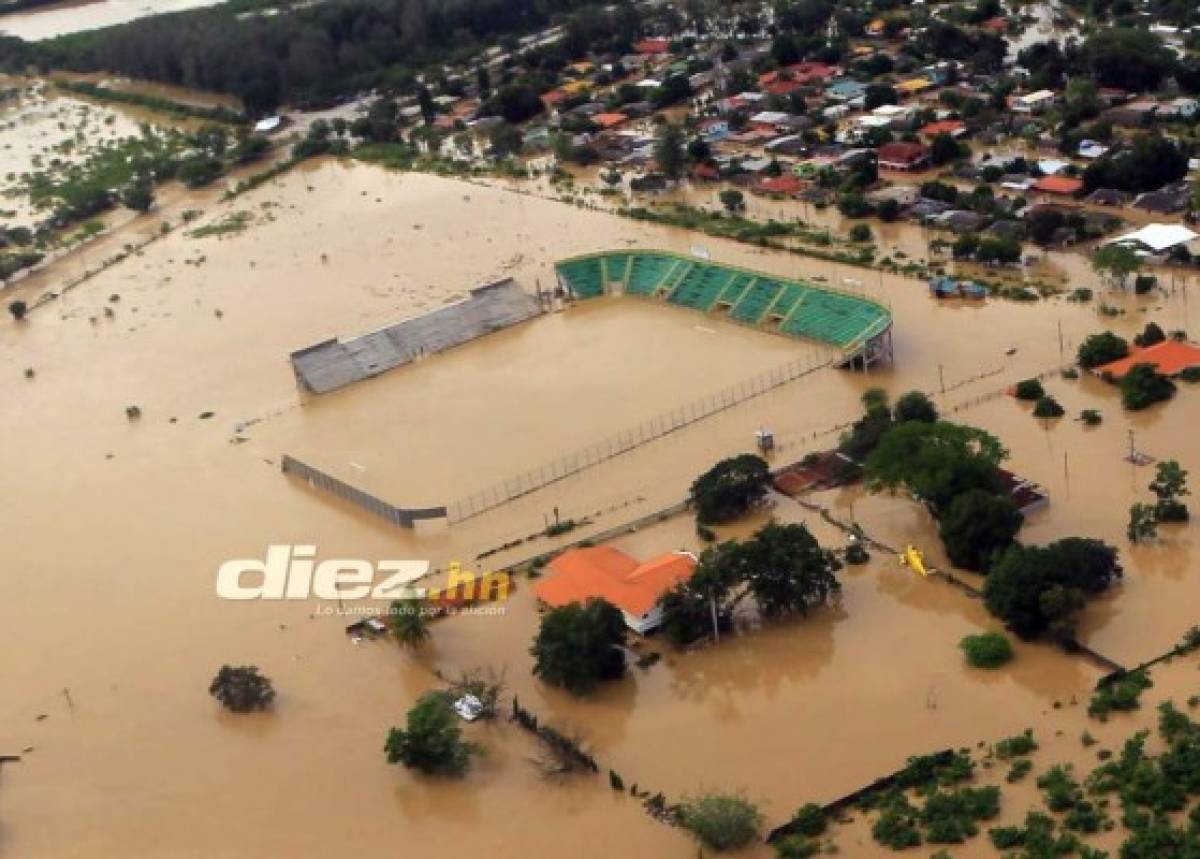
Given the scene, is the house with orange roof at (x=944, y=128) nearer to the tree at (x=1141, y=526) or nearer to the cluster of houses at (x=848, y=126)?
the cluster of houses at (x=848, y=126)

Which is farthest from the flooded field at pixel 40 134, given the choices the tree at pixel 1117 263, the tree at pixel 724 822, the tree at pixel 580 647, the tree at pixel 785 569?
the tree at pixel 724 822

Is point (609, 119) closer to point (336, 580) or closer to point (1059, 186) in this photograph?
point (1059, 186)

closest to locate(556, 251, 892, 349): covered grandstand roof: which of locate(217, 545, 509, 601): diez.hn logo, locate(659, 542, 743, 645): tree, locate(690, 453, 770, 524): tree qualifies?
locate(690, 453, 770, 524): tree

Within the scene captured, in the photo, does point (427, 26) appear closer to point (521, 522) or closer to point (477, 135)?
point (477, 135)

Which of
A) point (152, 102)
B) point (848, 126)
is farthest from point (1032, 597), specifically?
point (152, 102)

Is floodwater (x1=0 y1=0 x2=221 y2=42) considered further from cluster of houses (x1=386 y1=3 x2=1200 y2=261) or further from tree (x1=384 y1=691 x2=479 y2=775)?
tree (x1=384 y1=691 x2=479 y2=775)

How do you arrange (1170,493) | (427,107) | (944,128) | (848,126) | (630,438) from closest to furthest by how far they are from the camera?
(1170,493)
(630,438)
(944,128)
(848,126)
(427,107)

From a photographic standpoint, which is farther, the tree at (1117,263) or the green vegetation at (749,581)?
the tree at (1117,263)

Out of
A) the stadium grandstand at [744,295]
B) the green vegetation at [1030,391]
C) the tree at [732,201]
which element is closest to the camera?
the green vegetation at [1030,391]
